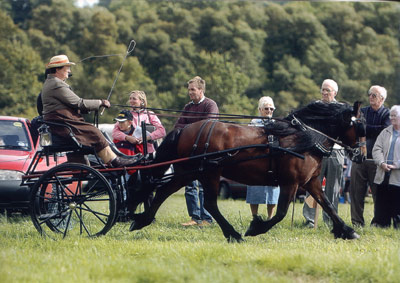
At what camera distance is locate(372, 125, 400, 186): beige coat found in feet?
33.7

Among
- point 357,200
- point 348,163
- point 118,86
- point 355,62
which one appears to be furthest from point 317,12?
point 357,200

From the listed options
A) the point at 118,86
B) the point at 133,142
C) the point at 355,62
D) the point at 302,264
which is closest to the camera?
the point at 302,264

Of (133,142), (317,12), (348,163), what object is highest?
(317,12)

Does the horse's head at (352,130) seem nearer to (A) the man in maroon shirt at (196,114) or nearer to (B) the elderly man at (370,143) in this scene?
(B) the elderly man at (370,143)

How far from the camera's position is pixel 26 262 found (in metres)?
6.61

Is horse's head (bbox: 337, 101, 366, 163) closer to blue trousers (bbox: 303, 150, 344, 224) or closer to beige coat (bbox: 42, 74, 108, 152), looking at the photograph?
blue trousers (bbox: 303, 150, 344, 224)

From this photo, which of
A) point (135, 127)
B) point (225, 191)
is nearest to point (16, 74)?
point (225, 191)

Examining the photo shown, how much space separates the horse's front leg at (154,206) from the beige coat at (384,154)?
3.35 metres

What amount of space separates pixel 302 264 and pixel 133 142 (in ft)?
15.1

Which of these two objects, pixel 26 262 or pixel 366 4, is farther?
pixel 366 4

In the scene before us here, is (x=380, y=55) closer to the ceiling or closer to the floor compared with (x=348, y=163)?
closer to the ceiling

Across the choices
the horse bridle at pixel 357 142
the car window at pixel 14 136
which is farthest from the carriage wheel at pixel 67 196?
the car window at pixel 14 136

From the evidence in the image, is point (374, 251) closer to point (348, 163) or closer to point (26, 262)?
point (26, 262)

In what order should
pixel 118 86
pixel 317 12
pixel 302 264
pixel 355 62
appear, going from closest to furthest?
pixel 302 264, pixel 118 86, pixel 355 62, pixel 317 12
